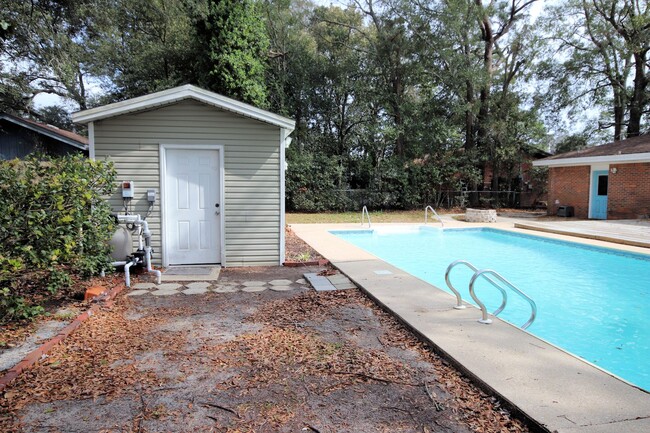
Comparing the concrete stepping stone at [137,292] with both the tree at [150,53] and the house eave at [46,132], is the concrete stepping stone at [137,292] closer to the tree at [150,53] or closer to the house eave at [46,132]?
the house eave at [46,132]

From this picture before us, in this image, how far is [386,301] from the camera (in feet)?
15.8

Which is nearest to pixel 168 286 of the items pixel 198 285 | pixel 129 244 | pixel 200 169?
pixel 198 285

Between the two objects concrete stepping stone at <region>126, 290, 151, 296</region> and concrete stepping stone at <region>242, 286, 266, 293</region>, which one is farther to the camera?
concrete stepping stone at <region>242, 286, 266, 293</region>

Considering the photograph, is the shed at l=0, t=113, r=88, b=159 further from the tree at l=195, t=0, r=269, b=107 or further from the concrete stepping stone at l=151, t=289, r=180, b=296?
the concrete stepping stone at l=151, t=289, r=180, b=296

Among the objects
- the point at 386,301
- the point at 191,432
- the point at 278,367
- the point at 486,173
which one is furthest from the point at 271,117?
the point at 486,173

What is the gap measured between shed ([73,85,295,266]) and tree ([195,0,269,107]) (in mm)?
10497

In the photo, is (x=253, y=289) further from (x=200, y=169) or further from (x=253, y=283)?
(x=200, y=169)

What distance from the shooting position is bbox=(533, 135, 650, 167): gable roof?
45.3 ft

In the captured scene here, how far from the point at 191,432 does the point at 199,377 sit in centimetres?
71

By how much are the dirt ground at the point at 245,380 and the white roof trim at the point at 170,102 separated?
3.43 meters

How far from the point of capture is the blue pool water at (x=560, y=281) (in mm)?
4875

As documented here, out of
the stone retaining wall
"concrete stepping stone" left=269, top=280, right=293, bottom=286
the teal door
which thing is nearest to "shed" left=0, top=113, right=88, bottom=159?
"concrete stepping stone" left=269, top=280, right=293, bottom=286

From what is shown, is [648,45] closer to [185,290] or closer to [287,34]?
[287,34]

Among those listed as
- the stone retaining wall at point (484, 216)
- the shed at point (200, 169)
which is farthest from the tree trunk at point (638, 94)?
the shed at point (200, 169)
